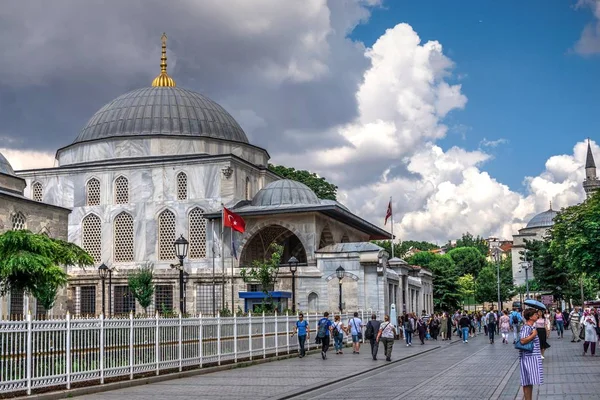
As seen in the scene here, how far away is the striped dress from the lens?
9859 mm

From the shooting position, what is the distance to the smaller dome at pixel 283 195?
44.3 meters

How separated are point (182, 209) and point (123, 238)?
3.97 meters

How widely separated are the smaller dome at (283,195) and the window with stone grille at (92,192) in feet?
29.9

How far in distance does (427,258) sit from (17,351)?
78.3 m

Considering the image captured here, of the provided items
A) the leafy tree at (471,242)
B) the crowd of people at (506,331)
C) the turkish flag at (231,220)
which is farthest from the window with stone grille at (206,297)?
the leafy tree at (471,242)

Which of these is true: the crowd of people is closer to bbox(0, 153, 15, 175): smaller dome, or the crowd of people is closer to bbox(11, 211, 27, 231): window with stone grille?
bbox(11, 211, 27, 231): window with stone grille

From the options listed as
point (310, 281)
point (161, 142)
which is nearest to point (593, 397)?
point (310, 281)

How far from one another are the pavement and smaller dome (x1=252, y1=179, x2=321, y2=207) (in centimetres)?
2240

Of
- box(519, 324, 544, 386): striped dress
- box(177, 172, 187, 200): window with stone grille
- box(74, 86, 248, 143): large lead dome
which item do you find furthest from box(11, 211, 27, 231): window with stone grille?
box(519, 324, 544, 386): striped dress

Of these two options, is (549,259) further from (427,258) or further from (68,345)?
(68,345)

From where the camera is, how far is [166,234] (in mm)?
44812

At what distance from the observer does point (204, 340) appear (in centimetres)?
1912

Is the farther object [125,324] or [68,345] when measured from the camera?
[125,324]

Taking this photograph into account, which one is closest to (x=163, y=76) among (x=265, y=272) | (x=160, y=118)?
(x=160, y=118)
